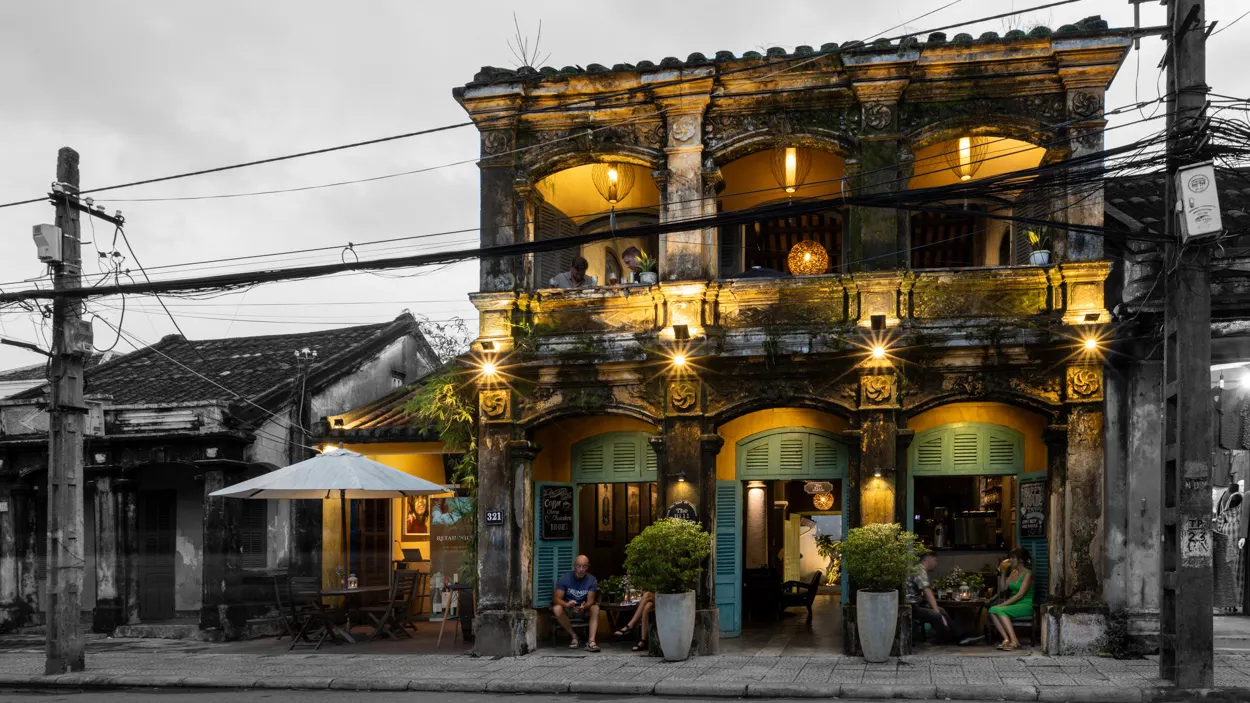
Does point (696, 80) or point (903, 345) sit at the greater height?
point (696, 80)

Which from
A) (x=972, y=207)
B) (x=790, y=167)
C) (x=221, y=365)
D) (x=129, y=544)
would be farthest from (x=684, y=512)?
(x=221, y=365)

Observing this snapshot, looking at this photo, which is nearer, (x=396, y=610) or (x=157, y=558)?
(x=396, y=610)

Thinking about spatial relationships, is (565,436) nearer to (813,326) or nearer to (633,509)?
(633,509)

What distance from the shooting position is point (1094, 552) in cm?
1461

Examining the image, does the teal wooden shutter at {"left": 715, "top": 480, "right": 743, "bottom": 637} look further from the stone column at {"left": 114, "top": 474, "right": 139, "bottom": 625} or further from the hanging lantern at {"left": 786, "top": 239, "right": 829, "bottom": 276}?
the stone column at {"left": 114, "top": 474, "right": 139, "bottom": 625}

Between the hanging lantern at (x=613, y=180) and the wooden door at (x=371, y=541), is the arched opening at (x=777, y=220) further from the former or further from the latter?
the wooden door at (x=371, y=541)

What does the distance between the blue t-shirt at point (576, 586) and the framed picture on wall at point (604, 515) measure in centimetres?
344

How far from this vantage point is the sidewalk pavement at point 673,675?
40.5ft

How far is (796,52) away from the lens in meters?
15.8

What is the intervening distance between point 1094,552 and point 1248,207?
17.3 ft

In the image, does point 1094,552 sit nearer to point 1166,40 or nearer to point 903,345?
point 903,345

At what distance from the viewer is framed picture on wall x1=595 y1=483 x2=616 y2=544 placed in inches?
786

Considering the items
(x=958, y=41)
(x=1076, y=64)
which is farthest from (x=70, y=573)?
(x=1076, y=64)

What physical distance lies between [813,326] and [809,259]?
7.36ft
